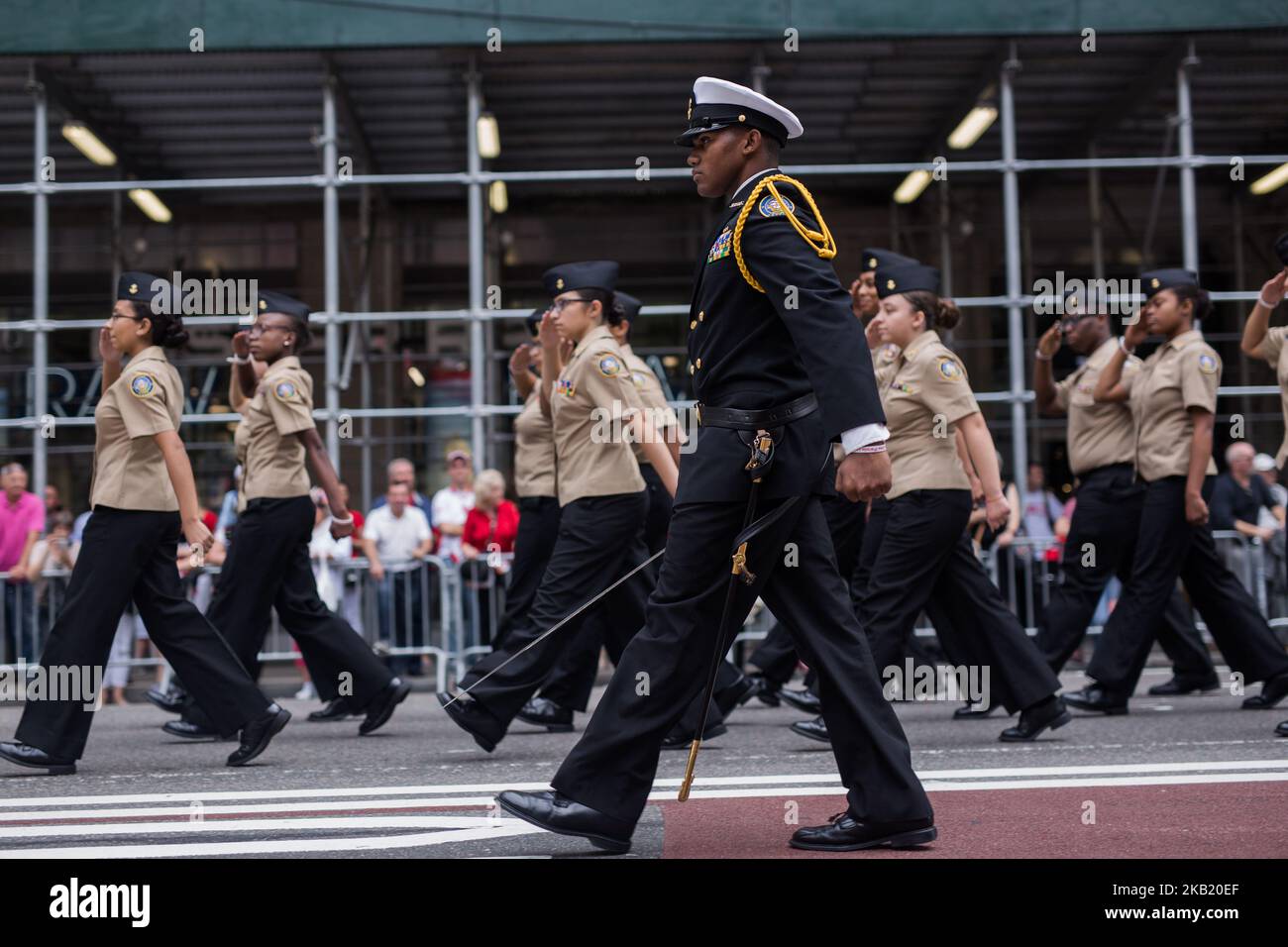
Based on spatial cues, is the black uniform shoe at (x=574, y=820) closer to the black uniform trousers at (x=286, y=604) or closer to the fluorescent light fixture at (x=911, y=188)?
the black uniform trousers at (x=286, y=604)

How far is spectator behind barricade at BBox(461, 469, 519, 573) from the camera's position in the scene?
12688 mm

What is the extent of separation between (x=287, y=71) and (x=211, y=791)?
9.75 meters

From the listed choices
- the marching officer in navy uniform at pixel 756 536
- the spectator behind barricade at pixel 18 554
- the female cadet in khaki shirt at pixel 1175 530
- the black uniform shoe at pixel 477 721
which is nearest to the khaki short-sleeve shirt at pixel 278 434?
the black uniform shoe at pixel 477 721

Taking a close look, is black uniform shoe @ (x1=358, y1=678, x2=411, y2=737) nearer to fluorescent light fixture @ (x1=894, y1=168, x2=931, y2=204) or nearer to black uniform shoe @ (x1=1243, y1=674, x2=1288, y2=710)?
black uniform shoe @ (x1=1243, y1=674, x2=1288, y2=710)

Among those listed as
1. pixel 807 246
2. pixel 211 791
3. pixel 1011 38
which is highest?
pixel 1011 38

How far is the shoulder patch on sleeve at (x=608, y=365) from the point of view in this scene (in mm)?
7180

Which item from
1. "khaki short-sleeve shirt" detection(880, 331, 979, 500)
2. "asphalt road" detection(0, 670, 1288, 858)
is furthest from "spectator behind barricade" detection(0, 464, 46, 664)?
"khaki short-sleeve shirt" detection(880, 331, 979, 500)

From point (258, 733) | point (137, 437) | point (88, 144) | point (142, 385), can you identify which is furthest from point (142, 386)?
point (88, 144)

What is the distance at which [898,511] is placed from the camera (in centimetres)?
760

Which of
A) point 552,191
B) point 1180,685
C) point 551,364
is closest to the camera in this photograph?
point 551,364

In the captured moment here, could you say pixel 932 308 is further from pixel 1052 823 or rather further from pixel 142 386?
pixel 142 386

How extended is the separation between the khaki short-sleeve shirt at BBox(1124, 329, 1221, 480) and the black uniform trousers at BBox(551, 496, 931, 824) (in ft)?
15.2
